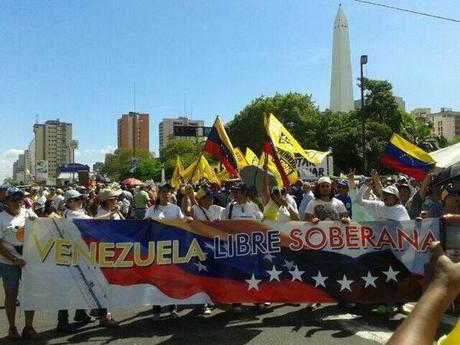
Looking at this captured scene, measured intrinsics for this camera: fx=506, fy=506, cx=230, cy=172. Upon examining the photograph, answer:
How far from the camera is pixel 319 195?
7008mm

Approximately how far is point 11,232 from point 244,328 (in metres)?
3.05

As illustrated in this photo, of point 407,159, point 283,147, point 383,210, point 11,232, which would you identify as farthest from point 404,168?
point 11,232

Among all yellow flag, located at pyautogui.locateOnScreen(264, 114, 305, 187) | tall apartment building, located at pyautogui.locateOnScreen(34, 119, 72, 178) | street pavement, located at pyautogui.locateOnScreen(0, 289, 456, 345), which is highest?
tall apartment building, located at pyautogui.locateOnScreen(34, 119, 72, 178)

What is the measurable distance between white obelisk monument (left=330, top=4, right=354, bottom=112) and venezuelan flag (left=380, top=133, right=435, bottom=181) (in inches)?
3948

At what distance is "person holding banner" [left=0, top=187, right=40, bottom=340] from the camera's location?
5984 millimetres

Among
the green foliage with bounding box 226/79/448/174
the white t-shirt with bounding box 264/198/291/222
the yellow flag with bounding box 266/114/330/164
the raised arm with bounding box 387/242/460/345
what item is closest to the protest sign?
the white t-shirt with bounding box 264/198/291/222

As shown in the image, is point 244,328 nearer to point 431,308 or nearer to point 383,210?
point 383,210

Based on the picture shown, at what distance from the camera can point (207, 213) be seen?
292 inches

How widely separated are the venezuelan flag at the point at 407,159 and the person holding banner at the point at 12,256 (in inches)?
274

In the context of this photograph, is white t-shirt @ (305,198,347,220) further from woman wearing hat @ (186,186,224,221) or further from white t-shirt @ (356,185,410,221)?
woman wearing hat @ (186,186,224,221)

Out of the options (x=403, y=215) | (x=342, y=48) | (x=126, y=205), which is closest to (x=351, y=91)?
(x=342, y=48)

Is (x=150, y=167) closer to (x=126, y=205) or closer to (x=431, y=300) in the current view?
(x=126, y=205)

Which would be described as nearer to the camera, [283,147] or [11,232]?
[11,232]

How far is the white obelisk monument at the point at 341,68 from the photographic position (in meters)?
107
